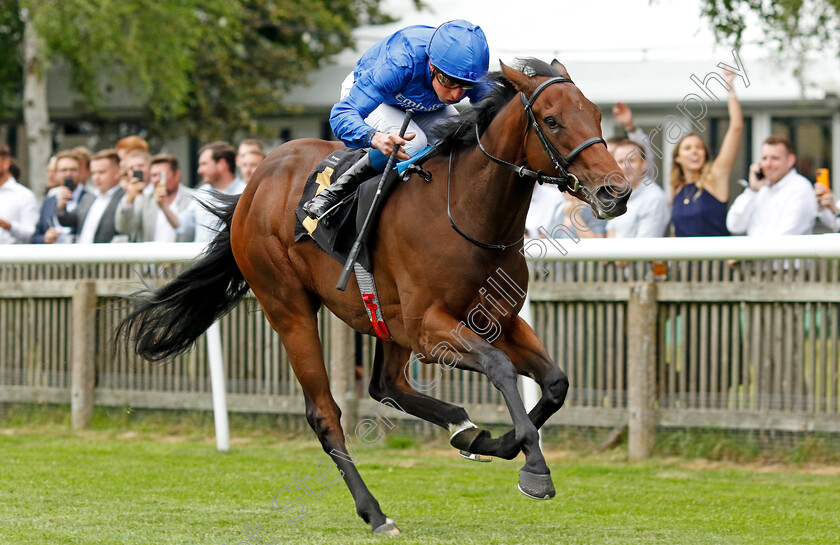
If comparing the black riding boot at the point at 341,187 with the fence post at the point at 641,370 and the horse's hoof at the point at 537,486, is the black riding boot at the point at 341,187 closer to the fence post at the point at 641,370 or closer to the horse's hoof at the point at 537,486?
the horse's hoof at the point at 537,486

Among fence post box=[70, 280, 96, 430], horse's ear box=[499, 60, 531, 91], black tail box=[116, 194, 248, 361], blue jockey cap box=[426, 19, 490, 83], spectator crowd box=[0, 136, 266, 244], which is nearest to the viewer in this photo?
horse's ear box=[499, 60, 531, 91]

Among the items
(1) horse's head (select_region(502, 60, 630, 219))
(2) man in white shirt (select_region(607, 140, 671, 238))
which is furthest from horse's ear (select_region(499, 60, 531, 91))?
(2) man in white shirt (select_region(607, 140, 671, 238))

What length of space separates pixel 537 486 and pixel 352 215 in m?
1.43

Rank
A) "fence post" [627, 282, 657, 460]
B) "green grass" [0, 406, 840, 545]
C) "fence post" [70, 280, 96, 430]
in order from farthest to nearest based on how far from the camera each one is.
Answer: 1. "fence post" [70, 280, 96, 430]
2. "fence post" [627, 282, 657, 460]
3. "green grass" [0, 406, 840, 545]

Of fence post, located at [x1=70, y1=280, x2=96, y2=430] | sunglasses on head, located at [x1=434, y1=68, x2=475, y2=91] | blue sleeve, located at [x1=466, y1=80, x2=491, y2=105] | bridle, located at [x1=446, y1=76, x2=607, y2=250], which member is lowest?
fence post, located at [x1=70, y1=280, x2=96, y2=430]

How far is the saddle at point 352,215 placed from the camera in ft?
14.4

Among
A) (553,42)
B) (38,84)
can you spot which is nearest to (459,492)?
(553,42)

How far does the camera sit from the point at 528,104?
151 inches

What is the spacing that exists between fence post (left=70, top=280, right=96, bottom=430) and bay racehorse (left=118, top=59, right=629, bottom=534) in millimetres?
2410

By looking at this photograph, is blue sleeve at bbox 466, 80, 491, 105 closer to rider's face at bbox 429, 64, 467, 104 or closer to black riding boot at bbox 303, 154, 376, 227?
rider's face at bbox 429, 64, 467, 104

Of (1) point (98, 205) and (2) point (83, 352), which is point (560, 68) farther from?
(1) point (98, 205)

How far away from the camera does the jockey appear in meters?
4.11

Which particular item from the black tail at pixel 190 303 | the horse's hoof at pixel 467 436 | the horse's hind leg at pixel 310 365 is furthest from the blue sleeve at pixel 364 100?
the black tail at pixel 190 303

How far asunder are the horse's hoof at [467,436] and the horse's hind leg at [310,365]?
456 mm
